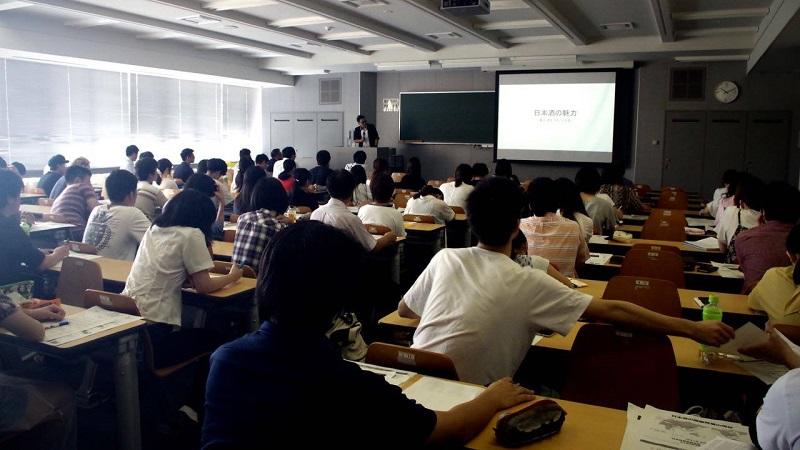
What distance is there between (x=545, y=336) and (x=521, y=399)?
973 mm

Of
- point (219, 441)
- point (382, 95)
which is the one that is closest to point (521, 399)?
point (219, 441)

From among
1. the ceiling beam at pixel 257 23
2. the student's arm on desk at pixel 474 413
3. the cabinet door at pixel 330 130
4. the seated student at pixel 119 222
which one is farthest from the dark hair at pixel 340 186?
the cabinet door at pixel 330 130

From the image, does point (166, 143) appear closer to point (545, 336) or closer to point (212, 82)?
point (212, 82)

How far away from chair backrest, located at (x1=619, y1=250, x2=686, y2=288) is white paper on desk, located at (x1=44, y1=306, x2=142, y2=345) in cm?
300

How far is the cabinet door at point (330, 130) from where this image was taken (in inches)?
596

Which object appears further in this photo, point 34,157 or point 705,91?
point 705,91

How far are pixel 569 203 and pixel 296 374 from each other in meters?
3.74

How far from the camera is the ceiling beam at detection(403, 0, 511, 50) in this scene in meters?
8.04

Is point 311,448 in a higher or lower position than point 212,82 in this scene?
lower

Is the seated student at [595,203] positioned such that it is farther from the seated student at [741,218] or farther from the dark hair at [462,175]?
the dark hair at [462,175]

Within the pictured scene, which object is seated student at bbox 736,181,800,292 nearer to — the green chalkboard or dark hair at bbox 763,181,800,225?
dark hair at bbox 763,181,800,225

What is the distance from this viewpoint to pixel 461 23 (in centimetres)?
941

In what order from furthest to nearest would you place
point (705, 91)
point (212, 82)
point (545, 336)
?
1. point (212, 82)
2. point (705, 91)
3. point (545, 336)

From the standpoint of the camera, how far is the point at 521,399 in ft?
6.09
